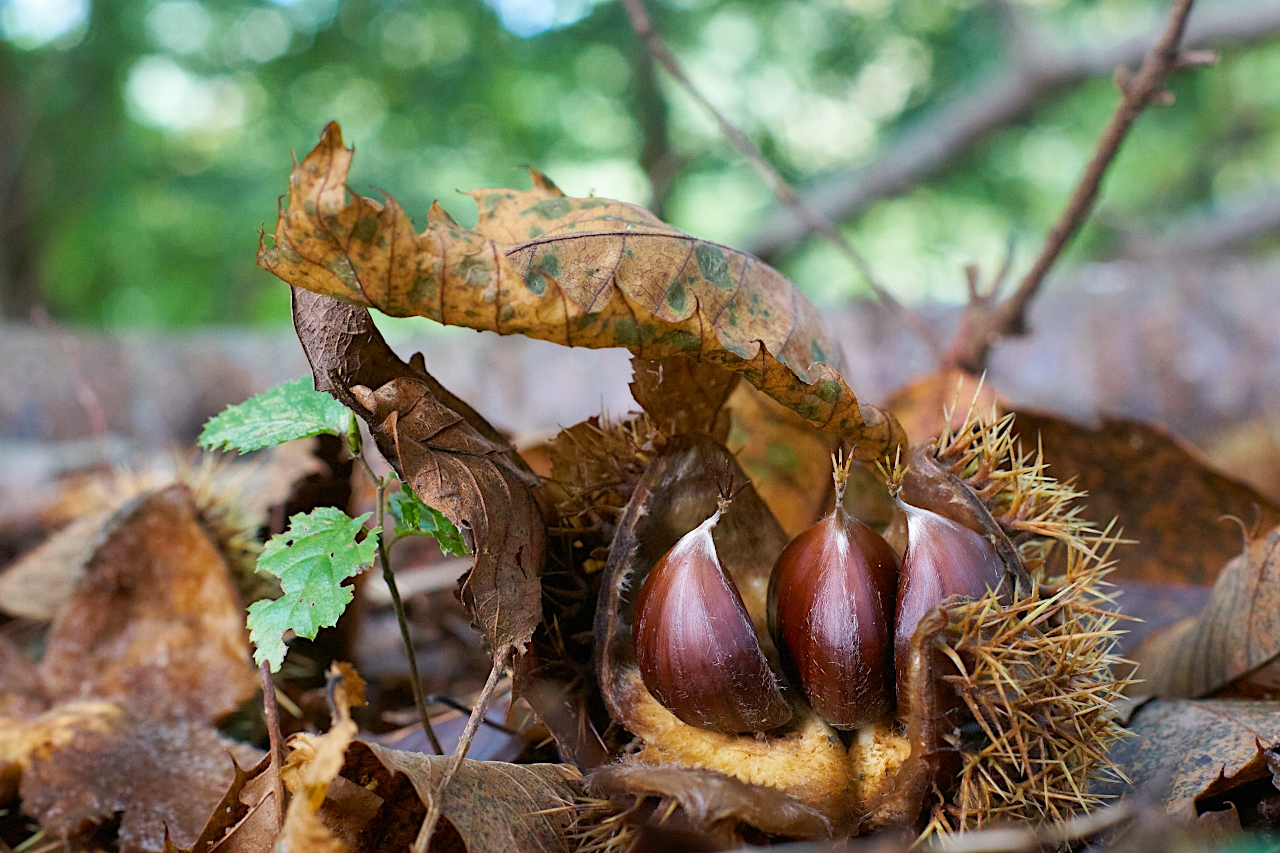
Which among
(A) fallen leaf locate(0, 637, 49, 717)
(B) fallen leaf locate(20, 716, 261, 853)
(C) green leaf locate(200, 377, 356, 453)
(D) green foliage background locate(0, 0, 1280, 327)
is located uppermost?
(D) green foliage background locate(0, 0, 1280, 327)

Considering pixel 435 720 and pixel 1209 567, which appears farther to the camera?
pixel 1209 567

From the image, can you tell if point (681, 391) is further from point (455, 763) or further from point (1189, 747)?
point (1189, 747)

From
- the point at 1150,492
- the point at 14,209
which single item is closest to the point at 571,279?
the point at 1150,492

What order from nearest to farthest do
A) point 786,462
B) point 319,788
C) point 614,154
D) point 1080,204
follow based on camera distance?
point 319,788 < point 786,462 < point 1080,204 < point 614,154

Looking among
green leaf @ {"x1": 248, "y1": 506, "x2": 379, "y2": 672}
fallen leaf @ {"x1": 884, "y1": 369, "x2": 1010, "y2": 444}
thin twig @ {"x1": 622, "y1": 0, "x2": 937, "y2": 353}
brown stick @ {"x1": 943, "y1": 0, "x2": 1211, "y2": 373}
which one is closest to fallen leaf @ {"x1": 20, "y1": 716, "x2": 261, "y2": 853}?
green leaf @ {"x1": 248, "y1": 506, "x2": 379, "y2": 672}

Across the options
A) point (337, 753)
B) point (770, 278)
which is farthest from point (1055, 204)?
point (337, 753)

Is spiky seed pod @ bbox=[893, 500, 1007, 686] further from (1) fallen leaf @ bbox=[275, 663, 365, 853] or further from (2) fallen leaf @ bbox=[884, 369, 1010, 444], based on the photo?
(2) fallen leaf @ bbox=[884, 369, 1010, 444]

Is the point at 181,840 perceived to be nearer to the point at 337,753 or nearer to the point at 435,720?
the point at 435,720
